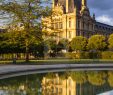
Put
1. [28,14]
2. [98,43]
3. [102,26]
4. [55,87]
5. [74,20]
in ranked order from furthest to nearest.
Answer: [102,26]
[74,20]
[98,43]
[28,14]
[55,87]

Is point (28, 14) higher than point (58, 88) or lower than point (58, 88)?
higher

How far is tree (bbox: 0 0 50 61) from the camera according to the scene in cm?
3225

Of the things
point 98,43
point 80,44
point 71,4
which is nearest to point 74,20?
point 71,4

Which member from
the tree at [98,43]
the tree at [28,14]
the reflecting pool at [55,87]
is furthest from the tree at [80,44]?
the reflecting pool at [55,87]

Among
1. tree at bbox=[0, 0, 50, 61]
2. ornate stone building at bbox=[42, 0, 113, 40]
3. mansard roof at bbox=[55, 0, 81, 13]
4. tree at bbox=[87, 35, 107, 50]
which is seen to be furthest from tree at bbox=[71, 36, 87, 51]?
tree at bbox=[0, 0, 50, 61]

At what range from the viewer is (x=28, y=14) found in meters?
32.2

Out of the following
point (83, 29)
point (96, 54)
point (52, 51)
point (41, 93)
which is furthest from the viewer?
point (83, 29)

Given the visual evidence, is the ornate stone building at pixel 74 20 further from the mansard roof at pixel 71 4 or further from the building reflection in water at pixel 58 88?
the building reflection in water at pixel 58 88

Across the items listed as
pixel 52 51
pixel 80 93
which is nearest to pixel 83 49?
pixel 52 51

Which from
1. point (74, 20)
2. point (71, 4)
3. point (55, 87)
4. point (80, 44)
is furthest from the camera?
point (71, 4)

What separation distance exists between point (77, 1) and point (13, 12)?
236 ft

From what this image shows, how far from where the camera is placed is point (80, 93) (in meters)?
12.0

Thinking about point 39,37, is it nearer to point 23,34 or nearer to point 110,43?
point 23,34

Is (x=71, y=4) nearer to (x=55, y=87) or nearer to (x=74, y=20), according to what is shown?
(x=74, y=20)
